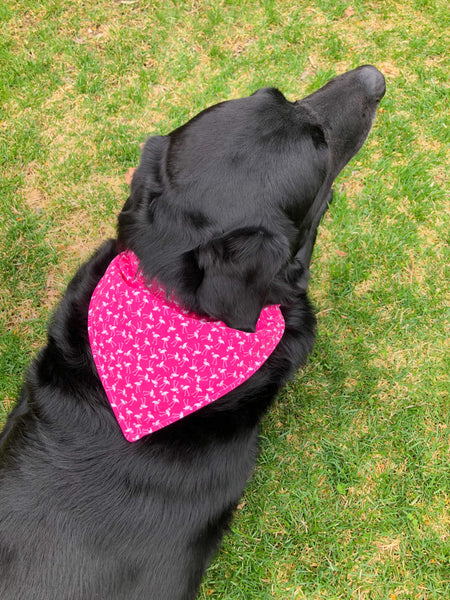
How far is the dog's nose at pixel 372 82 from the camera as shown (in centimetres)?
258

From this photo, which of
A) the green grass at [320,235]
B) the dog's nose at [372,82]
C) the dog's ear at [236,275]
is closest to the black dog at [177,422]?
the dog's ear at [236,275]

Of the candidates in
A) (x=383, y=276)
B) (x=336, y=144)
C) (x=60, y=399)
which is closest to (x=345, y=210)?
(x=383, y=276)

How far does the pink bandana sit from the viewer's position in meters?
1.96

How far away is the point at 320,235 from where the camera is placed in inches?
136

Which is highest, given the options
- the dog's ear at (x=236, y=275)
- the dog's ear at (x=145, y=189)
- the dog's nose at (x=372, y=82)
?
the dog's ear at (x=145, y=189)

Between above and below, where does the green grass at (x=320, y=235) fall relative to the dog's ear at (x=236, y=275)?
below

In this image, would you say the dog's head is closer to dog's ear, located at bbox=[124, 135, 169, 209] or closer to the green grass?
dog's ear, located at bbox=[124, 135, 169, 209]

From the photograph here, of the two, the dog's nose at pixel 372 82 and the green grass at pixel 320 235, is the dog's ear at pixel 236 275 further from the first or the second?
the green grass at pixel 320 235

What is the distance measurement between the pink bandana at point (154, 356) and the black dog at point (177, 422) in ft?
0.30

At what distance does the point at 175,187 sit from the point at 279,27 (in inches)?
106

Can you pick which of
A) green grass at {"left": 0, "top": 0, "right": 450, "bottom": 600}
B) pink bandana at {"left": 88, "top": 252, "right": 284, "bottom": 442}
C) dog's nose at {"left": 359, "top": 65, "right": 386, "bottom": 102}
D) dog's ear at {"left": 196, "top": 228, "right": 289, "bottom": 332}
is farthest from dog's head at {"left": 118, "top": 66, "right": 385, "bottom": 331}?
green grass at {"left": 0, "top": 0, "right": 450, "bottom": 600}

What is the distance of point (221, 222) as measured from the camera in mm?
1880

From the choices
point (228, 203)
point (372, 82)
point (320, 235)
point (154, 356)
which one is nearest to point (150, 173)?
point (228, 203)

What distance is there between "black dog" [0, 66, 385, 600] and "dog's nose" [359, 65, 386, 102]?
555 mm
